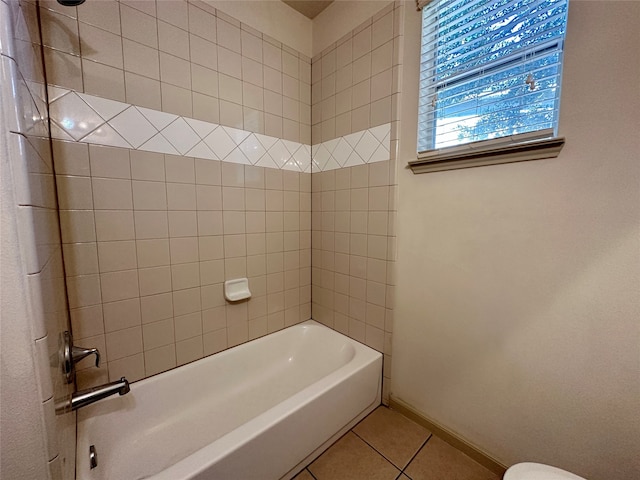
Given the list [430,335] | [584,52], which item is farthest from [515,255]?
[584,52]

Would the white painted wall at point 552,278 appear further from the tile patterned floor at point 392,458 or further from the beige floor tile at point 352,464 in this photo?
the beige floor tile at point 352,464

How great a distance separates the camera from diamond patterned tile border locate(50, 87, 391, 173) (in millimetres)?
1091

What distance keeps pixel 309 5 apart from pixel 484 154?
64.4 inches

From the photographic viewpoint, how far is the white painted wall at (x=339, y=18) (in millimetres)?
1509

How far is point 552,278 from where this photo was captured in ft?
3.26

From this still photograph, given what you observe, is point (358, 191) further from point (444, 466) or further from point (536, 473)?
point (444, 466)

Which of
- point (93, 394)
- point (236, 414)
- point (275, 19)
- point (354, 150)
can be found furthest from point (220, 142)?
point (236, 414)

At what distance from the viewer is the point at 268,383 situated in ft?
5.52

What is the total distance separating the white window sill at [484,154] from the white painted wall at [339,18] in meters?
0.97

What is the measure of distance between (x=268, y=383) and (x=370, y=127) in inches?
72.3

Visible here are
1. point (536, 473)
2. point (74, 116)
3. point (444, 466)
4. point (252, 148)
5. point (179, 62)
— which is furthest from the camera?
A: point (252, 148)

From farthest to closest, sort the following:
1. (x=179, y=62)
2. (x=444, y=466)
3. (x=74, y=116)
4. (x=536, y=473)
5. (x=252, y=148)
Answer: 1. (x=252, y=148)
2. (x=179, y=62)
3. (x=444, y=466)
4. (x=74, y=116)
5. (x=536, y=473)

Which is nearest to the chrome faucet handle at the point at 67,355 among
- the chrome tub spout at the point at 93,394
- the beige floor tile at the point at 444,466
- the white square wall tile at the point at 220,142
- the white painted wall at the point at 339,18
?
the chrome tub spout at the point at 93,394

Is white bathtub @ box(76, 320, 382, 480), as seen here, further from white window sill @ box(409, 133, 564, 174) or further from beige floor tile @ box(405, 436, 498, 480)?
white window sill @ box(409, 133, 564, 174)
